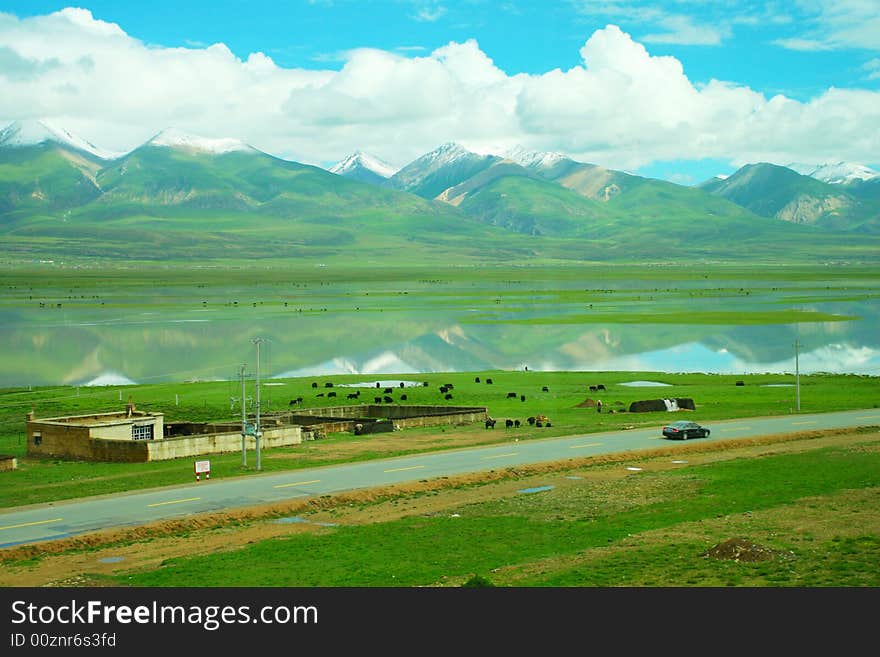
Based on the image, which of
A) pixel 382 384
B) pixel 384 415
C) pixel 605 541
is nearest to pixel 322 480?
pixel 605 541

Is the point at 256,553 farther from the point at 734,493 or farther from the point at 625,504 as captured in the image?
the point at 734,493

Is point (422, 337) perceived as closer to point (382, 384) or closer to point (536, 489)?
point (382, 384)

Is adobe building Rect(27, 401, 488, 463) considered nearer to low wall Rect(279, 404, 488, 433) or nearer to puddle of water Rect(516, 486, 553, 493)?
low wall Rect(279, 404, 488, 433)

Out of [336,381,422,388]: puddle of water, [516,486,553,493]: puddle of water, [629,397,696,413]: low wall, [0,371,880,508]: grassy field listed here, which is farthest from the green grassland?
[336,381,422,388]: puddle of water

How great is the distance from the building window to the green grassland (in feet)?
77.4

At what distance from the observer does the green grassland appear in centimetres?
2442

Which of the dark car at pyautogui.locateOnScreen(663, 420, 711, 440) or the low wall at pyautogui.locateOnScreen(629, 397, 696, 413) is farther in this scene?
the low wall at pyautogui.locateOnScreen(629, 397, 696, 413)

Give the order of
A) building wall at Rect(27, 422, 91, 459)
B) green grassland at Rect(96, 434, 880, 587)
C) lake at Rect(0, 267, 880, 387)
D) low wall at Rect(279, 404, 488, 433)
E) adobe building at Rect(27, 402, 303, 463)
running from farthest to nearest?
lake at Rect(0, 267, 880, 387) → low wall at Rect(279, 404, 488, 433) → building wall at Rect(27, 422, 91, 459) → adobe building at Rect(27, 402, 303, 463) → green grassland at Rect(96, 434, 880, 587)

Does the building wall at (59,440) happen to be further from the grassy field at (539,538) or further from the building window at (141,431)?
the grassy field at (539,538)

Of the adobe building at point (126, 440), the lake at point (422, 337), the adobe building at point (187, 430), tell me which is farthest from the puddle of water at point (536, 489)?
the lake at point (422, 337)

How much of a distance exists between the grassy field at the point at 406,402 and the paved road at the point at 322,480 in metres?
2.13

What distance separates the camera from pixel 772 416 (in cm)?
6181
